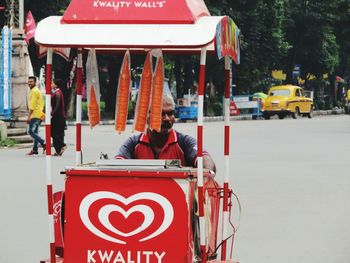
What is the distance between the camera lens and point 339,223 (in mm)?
11125

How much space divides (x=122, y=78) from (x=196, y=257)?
4.17 ft

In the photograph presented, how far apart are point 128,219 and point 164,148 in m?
0.86

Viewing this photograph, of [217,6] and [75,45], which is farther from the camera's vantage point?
[217,6]

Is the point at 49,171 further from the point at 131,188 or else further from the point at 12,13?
the point at 12,13

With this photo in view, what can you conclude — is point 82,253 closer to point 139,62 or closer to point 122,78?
point 122,78

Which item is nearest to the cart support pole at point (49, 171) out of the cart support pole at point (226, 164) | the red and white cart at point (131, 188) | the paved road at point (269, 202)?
the red and white cart at point (131, 188)

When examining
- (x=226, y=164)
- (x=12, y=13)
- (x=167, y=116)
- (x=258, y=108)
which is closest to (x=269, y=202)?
(x=226, y=164)

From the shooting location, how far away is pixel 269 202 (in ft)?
42.4

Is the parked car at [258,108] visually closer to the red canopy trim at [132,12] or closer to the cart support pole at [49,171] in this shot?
the cart support pole at [49,171]

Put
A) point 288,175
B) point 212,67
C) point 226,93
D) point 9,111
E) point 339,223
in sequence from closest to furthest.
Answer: point 226,93 → point 339,223 → point 288,175 → point 9,111 → point 212,67

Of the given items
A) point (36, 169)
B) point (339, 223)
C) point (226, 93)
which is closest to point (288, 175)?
point (36, 169)

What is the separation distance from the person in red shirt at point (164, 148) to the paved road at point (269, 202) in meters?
2.03

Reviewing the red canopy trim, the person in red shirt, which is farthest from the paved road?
the red canopy trim

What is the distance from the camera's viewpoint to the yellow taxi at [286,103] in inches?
2012
